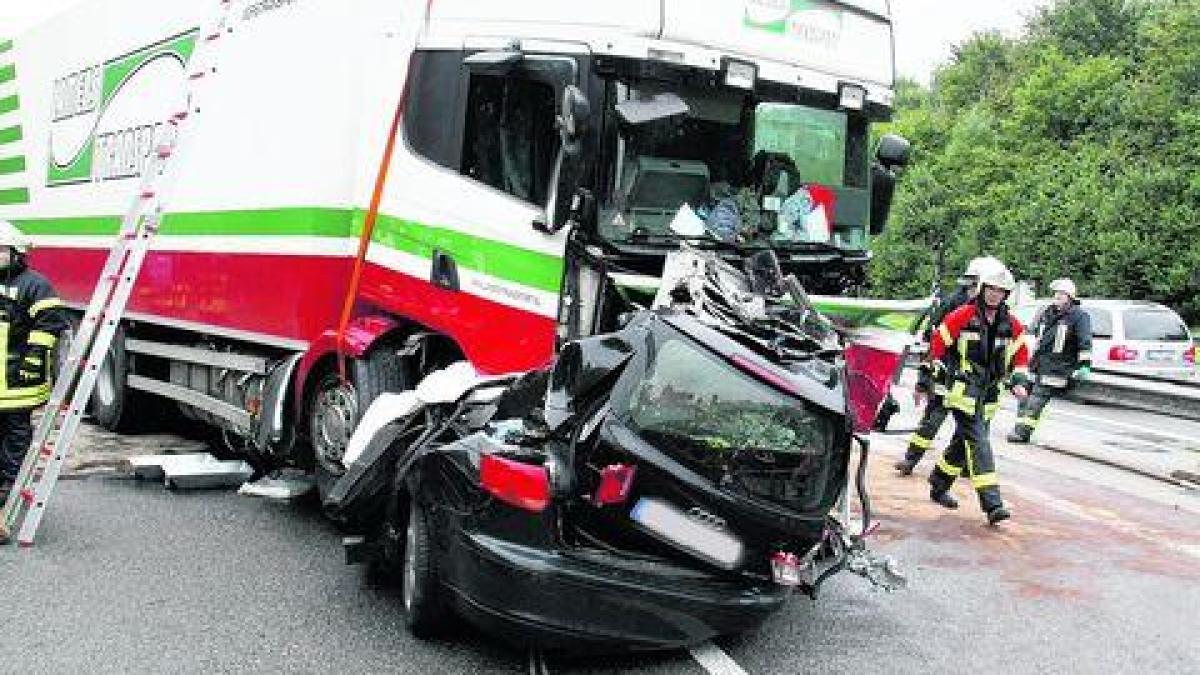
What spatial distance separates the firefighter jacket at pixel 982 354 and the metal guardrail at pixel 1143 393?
328 inches

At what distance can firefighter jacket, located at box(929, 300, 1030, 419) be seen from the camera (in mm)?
8047

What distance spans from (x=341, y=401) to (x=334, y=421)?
144 mm

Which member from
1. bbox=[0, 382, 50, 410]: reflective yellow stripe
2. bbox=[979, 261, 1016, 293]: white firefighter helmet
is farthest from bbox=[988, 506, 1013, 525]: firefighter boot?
bbox=[0, 382, 50, 410]: reflective yellow stripe

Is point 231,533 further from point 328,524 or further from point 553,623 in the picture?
point 553,623

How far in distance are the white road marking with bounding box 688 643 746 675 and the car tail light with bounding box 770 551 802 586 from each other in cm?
41

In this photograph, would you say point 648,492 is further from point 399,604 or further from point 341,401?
point 341,401

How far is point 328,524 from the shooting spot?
22.1ft

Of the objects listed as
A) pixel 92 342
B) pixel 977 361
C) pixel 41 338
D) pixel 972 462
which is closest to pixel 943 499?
pixel 972 462

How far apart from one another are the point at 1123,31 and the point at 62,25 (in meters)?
34.7

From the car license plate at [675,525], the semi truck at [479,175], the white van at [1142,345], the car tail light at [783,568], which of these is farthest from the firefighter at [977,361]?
the white van at [1142,345]

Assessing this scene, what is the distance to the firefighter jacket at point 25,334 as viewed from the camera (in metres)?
6.29

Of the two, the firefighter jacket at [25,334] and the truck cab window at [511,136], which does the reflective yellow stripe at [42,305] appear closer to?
the firefighter jacket at [25,334]

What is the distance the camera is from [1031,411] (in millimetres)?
11992

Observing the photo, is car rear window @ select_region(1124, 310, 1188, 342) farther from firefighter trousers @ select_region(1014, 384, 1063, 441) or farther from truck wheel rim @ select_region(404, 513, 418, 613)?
truck wheel rim @ select_region(404, 513, 418, 613)
